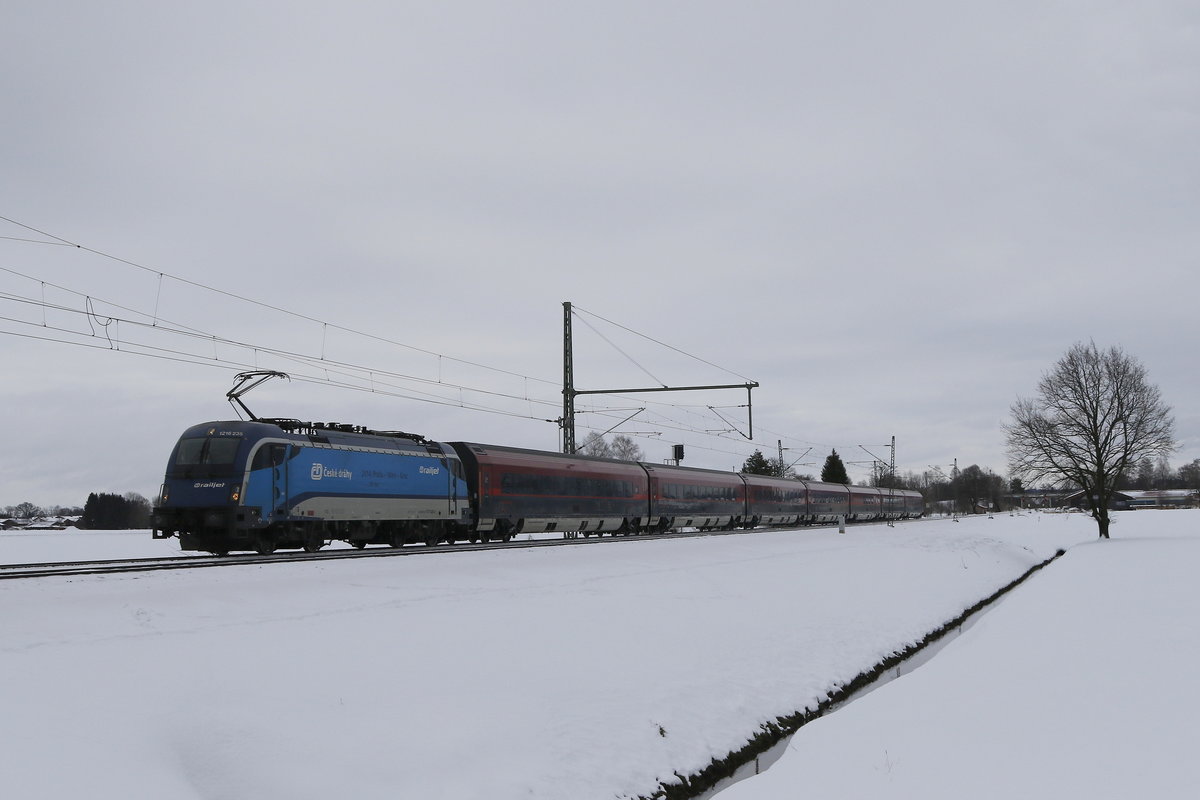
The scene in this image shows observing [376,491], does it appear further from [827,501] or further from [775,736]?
[827,501]

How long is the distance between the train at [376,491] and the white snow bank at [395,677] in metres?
4.15

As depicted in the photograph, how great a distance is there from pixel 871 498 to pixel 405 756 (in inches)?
2815

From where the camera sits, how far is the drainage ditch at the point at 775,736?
1014 centimetres

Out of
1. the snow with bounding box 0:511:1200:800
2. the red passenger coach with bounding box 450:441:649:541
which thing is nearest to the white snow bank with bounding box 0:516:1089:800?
the snow with bounding box 0:511:1200:800

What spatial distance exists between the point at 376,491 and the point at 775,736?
589 inches

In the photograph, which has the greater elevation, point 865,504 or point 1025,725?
point 865,504

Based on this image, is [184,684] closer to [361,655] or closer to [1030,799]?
[361,655]

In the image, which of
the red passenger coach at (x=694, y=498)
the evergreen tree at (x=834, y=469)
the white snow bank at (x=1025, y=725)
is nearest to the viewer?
the white snow bank at (x=1025, y=725)

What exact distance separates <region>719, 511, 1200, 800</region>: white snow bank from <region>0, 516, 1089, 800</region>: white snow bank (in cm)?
134

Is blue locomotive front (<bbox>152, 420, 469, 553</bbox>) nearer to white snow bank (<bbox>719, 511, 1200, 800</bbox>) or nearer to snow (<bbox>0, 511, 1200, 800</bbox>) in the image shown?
snow (<bbox>0, 511, 1200, 800</bbox>)

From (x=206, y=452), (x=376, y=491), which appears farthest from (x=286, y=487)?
(x=376, y=491)

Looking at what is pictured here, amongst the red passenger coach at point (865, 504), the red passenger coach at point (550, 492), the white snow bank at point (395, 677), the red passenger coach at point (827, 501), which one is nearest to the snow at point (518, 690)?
the white snow bank at point (395, 677)

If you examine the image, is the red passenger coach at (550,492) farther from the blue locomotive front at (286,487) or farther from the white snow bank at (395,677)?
the white snow bank at (395,677)

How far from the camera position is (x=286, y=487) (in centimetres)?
2111
